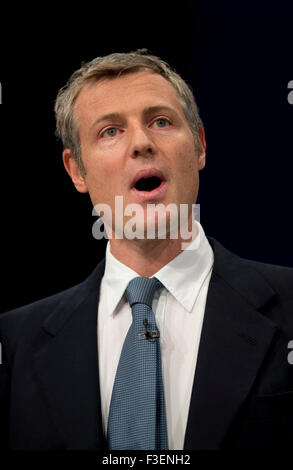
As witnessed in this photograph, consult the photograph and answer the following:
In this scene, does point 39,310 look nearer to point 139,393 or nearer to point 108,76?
point 139,393

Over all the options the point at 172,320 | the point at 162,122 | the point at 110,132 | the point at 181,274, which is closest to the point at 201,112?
the point at 162,122

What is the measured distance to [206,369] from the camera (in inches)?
58.5

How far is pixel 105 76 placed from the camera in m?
1.81

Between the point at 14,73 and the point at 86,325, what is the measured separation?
3.15 ft

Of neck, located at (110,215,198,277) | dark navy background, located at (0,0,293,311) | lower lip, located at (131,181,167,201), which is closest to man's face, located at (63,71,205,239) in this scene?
lower lip, located at (131,181,167,201)

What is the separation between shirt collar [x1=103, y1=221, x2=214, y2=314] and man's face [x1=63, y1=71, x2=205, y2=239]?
15cm

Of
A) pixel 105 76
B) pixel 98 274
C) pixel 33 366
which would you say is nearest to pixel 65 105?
pixel 105 76

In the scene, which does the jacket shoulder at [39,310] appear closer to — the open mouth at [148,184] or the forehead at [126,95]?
the open mouth at [148,184]

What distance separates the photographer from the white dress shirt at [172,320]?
5.02 ft

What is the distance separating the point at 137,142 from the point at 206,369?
65 centimetres

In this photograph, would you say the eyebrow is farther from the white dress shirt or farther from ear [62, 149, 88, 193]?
the white dress shirt

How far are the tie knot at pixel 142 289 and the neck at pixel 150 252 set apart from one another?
77 millimetres

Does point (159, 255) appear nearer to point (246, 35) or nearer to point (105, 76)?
point (105, 76)

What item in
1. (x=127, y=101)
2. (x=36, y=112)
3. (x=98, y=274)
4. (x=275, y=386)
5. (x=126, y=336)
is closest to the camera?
(x=275, y=386)
